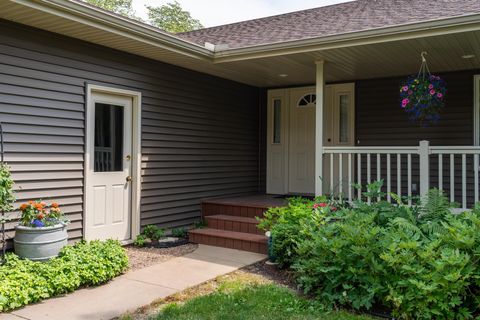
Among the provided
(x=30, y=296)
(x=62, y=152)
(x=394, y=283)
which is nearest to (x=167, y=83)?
(x=62, y=152)

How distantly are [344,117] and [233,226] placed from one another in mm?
2757

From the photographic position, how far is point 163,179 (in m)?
6.01

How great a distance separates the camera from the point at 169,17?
25.6 meters

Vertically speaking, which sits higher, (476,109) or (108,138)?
(476,109)

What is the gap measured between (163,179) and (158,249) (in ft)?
3.67

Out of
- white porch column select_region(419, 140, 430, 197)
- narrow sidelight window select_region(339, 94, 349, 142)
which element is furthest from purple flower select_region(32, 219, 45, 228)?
narrow sidelight window select_region(339, 94, 349, 142)

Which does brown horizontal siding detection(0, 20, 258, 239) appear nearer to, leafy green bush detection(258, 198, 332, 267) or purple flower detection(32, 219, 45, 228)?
purple flower detection(32, 219, 45, 228)

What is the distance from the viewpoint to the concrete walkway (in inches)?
127

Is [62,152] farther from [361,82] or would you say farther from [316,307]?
[361,82]

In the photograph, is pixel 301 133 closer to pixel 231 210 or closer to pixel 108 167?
pixel 231 210

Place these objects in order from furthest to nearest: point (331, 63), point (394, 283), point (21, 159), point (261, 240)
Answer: point (331, 63) < point (261, 240) < point (21, 159) < point (394, 283)

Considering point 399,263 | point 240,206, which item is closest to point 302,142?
point 240,206

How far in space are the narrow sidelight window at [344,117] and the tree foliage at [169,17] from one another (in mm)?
20158

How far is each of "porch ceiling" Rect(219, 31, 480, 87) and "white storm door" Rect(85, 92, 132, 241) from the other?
5.52ft
